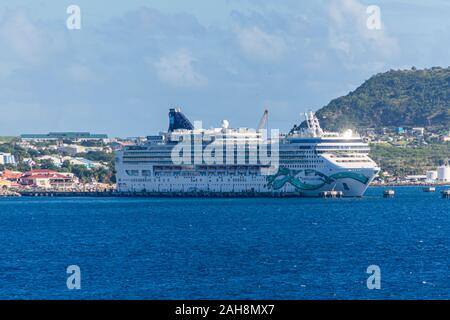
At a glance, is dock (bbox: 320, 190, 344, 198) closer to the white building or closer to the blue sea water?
the blue sea water

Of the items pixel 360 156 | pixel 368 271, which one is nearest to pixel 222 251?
pixel 368 271

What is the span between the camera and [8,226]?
79.6 meters

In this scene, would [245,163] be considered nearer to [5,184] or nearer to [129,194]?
[129,194]

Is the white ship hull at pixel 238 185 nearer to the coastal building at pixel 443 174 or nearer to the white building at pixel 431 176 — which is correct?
the coastal building at pixel 443 174

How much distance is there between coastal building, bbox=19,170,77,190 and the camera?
17750cm

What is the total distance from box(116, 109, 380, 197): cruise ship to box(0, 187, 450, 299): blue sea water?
21.7m

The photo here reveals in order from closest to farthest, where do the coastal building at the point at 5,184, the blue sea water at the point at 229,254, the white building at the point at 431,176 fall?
the blue sea water at the point at 229,254 < the coastal building at the point at 5,184 < the white building at the point at 431,176

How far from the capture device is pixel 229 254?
51594 millimetres

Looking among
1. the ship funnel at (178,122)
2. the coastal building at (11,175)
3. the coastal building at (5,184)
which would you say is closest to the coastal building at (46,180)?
the coastal building at (5,184)

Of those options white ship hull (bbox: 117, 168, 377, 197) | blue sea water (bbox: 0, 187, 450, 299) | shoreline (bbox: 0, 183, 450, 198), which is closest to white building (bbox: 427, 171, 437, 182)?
shoreline (bbox: 0, 183, 450, 198)

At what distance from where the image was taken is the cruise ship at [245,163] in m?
113

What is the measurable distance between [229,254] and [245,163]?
6912 centimetres
